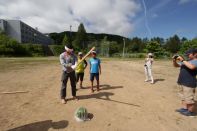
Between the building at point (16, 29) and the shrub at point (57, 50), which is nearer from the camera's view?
the shrub at point (57, 50)

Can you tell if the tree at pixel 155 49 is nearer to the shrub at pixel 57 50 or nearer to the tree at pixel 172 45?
the shrub at pixel 57 50

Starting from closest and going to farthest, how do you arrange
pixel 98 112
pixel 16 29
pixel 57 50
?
pixel 98 112 < pixel 57 50 < pixel 16 29

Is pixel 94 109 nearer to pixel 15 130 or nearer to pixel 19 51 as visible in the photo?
pixel 15 130

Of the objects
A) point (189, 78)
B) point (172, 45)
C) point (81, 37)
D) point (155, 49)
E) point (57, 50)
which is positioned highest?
point (81, 37)

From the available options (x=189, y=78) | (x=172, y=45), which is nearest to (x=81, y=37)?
(x=172, y=45)

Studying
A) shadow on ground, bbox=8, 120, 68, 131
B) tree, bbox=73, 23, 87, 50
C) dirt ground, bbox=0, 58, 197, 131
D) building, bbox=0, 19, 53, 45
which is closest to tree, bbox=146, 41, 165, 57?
tree, bbox=73, 23, 87, 50

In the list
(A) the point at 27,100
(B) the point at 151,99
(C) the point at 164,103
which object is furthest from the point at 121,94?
(A) the point at 27,100

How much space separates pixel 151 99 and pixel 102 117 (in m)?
2.80

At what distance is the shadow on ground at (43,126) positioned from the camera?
4641mm

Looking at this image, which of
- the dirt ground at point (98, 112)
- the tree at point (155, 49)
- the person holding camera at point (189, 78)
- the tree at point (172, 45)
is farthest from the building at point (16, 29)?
the tree at point (172, 45)

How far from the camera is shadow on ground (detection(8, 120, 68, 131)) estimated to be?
15.2 feet

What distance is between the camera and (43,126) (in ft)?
15.7

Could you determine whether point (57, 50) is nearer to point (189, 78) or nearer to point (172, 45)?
point (189, 78)

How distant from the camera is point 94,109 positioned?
19.8 ft
